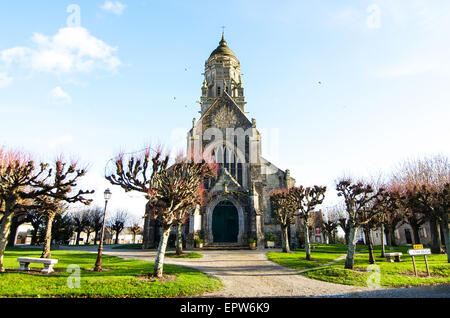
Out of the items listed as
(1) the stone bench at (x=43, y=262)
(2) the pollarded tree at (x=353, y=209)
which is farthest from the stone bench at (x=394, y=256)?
(1) the stone bench at (x=43, y=262)

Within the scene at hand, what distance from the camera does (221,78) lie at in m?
47.4

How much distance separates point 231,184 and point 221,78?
2635cm

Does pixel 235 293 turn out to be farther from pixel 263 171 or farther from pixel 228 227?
pixel 263 171

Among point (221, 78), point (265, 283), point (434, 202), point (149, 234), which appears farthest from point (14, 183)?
point (221, 78)

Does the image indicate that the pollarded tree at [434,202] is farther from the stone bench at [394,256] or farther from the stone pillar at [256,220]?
the stone pillar at [256,220]

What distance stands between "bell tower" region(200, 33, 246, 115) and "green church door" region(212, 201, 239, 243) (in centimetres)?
2130

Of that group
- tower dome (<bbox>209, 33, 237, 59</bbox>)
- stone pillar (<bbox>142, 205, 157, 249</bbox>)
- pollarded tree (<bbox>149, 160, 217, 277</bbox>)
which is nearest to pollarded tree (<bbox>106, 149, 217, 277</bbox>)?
pollarded tree (<bbox>149, 160, 217, 277</bbox>)

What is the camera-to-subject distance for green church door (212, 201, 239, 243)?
2710cm

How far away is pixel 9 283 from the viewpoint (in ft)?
30.3

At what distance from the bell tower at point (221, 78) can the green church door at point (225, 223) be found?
21.3 metres

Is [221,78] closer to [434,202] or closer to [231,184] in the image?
[231,184]

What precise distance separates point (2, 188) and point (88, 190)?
3.66 metres

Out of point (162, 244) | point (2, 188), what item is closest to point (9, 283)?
point (2, 188)

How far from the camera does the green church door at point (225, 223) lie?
27097 mm
